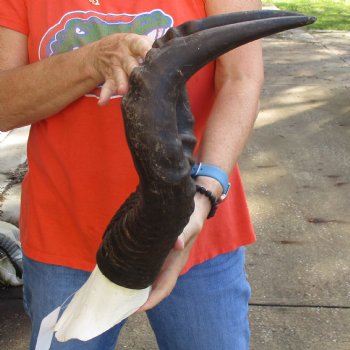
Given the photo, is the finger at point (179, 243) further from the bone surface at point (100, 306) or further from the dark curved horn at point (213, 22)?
the dark curved horn at point (213, 22)

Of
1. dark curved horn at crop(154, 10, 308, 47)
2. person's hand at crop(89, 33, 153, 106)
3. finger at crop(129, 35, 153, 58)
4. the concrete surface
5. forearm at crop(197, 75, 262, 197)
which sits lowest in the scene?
the concrete surface

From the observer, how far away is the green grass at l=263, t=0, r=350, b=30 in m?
10.9

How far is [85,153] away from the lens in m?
1.66

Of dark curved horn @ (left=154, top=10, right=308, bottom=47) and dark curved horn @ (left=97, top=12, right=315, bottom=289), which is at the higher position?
dark curved horn @ (left=154, top=10, right=308, bottom=47)

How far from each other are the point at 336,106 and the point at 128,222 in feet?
18.4

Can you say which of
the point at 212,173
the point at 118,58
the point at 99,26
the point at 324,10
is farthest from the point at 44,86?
the point at 324,10

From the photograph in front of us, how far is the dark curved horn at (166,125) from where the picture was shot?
1131 millimetres

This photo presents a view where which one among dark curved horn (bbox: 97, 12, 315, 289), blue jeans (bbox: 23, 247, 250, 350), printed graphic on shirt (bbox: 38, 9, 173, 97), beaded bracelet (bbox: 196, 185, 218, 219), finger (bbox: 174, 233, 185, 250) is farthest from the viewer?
blue jeans (bbox: 23, 247, 250, 350)

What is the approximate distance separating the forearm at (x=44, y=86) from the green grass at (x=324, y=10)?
954 cm

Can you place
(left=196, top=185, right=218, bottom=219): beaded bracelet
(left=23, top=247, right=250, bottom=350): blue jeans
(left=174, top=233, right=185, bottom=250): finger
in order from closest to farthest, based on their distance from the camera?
(left=174, top=233, right=185, bottom=250): finger
(left=196, top=185, right=218, bottom=219): beaded bracelet
(left=23, top=247, right=250, bottom=350): blue jeans

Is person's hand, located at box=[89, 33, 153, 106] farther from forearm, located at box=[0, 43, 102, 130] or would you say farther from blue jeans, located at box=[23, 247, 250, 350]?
blue jeans, located at box=[23, 247, 250, 350]

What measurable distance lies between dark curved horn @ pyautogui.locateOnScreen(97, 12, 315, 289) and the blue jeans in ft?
1.49

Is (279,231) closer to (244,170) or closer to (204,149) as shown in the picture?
(244,170)

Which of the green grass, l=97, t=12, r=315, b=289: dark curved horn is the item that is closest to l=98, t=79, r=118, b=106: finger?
l=97, t=12, r=315, b=289: dark curved horn
